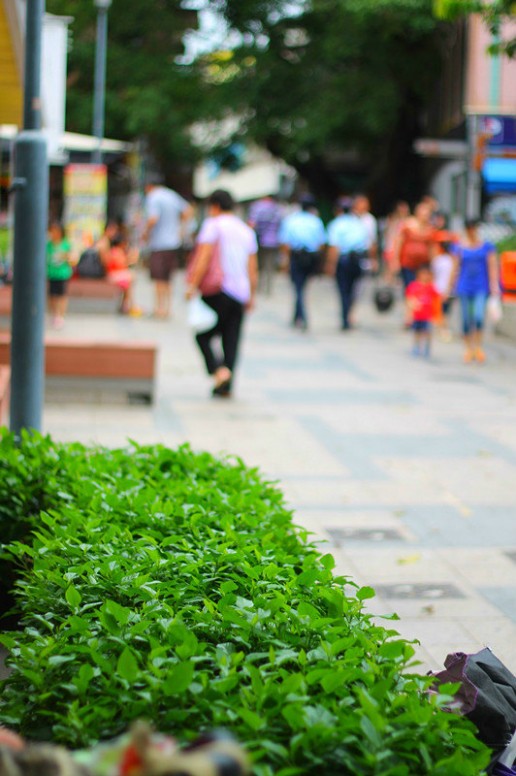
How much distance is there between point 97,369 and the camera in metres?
11.8

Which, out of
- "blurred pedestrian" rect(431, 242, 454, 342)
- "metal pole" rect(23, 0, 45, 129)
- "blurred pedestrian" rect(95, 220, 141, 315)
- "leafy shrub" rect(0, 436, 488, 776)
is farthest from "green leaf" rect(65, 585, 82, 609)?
"blurred pedestrian" rect(95, 220, 141, 315)

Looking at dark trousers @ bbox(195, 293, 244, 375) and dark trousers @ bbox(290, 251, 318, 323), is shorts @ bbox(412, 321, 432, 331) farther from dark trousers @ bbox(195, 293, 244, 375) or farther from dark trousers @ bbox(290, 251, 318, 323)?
dark trousers @ bbox(195, 293, 244, 375)

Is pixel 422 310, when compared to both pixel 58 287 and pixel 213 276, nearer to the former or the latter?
pixel 213 276

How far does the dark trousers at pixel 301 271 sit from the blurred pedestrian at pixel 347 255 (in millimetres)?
301

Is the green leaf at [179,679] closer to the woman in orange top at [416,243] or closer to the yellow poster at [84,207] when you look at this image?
the woman in orange top at [416,243]

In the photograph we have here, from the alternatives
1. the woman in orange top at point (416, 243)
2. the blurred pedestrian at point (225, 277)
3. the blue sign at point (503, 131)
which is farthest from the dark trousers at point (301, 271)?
the blue sign at point (503, 131)

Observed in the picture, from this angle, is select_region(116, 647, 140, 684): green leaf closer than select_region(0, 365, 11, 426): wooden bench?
Yes

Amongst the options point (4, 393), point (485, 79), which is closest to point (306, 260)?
point (4, 393)

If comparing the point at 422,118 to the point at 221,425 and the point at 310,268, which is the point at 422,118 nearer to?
the point at 310,268

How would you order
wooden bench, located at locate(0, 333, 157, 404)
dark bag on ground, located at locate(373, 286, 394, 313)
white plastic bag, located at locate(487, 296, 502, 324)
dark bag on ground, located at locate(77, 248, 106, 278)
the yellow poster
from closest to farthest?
1. wooden bench, located at locate(0, 333, 157, 404)
2. white plastic bag, located at locate(487, 296, 502, 324)
3. dark bag on ground, located at locate(77, 248, 106, 278)
4. dark bag on ground, located at locate(373, 286, 394, 313)
5. the yellow poster

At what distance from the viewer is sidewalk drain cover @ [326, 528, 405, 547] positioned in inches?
280

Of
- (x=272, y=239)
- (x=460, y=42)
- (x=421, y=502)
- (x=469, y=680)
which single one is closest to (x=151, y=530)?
(x=469, y=680)

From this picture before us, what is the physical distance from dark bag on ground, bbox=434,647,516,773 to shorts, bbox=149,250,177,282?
1698cm

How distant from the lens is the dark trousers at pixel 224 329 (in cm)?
1220
